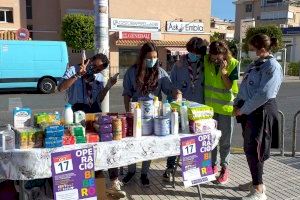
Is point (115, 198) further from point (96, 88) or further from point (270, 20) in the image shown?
point (270, 20)

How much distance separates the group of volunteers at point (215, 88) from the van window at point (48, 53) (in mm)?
13393

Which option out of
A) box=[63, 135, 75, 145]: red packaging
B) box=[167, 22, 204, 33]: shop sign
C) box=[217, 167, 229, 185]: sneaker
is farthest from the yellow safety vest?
box=[167, 22, 204, 33]: shop sign

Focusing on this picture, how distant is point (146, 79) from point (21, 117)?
1.64 meters

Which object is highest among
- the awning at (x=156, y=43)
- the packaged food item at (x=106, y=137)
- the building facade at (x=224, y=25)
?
the building facade at (x=224, y=25)

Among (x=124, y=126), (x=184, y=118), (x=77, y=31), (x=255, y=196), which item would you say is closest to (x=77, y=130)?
(x=124, y=126)

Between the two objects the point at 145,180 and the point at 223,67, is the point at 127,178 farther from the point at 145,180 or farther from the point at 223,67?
the point at 223,67

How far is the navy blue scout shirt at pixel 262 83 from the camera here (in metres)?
3.93

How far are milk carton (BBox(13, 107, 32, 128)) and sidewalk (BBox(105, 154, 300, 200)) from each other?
5.55 feet

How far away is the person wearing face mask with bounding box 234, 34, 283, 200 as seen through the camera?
3.97 m

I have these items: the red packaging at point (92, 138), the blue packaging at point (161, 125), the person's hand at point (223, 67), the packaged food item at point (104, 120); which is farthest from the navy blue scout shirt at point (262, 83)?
the red packaging at point (92, 138)

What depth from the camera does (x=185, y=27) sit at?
32469mm

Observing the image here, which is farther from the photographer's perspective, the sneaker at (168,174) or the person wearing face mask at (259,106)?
the sneaker at (168,174)

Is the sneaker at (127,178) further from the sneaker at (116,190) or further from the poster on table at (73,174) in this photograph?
the poster on table at (73,174)

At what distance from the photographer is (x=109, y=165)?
140 inches
